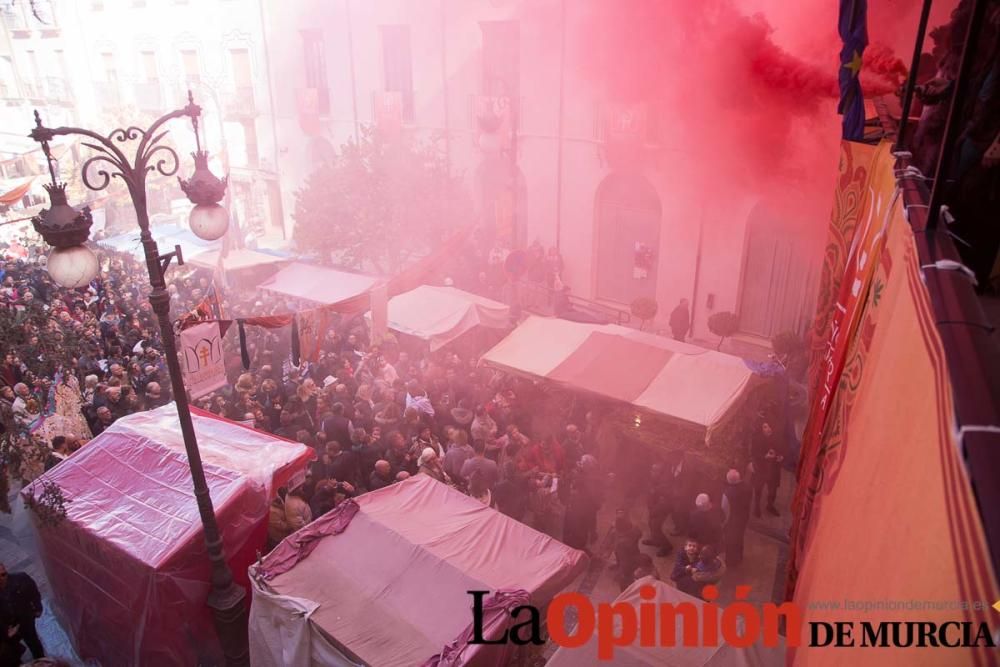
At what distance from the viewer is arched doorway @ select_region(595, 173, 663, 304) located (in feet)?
55.6

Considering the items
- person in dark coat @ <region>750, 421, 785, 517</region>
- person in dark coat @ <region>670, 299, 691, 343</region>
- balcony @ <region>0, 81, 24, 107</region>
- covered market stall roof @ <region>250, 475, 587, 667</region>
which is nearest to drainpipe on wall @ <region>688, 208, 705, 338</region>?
person in dark coat @ <region>670, 299, 691, 343</region>

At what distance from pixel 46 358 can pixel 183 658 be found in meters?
6.81

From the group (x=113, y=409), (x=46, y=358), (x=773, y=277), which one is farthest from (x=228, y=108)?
(x=773, y=277)

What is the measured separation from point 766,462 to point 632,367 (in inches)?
87.7

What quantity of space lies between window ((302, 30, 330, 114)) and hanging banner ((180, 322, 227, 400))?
56.4 ft

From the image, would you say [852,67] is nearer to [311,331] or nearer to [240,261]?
[311,331]

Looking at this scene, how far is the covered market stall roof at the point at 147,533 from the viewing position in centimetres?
657

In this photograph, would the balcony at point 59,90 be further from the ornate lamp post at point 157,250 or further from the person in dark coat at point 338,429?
the ornate lamp post at point 157,250

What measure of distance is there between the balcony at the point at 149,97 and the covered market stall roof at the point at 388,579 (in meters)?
27.9

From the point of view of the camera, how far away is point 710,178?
15.3 meters

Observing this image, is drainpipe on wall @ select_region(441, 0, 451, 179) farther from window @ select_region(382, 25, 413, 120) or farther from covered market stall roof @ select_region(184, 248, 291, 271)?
covered market stall roof @ select_region(184, 248, 291, 271)

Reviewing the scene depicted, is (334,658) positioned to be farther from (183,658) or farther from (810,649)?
(810,649)

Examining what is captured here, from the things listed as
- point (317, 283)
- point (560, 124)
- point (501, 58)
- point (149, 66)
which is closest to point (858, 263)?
point (317, 283)

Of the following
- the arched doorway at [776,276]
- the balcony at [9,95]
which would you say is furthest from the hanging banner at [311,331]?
the balcony at [9,95]
